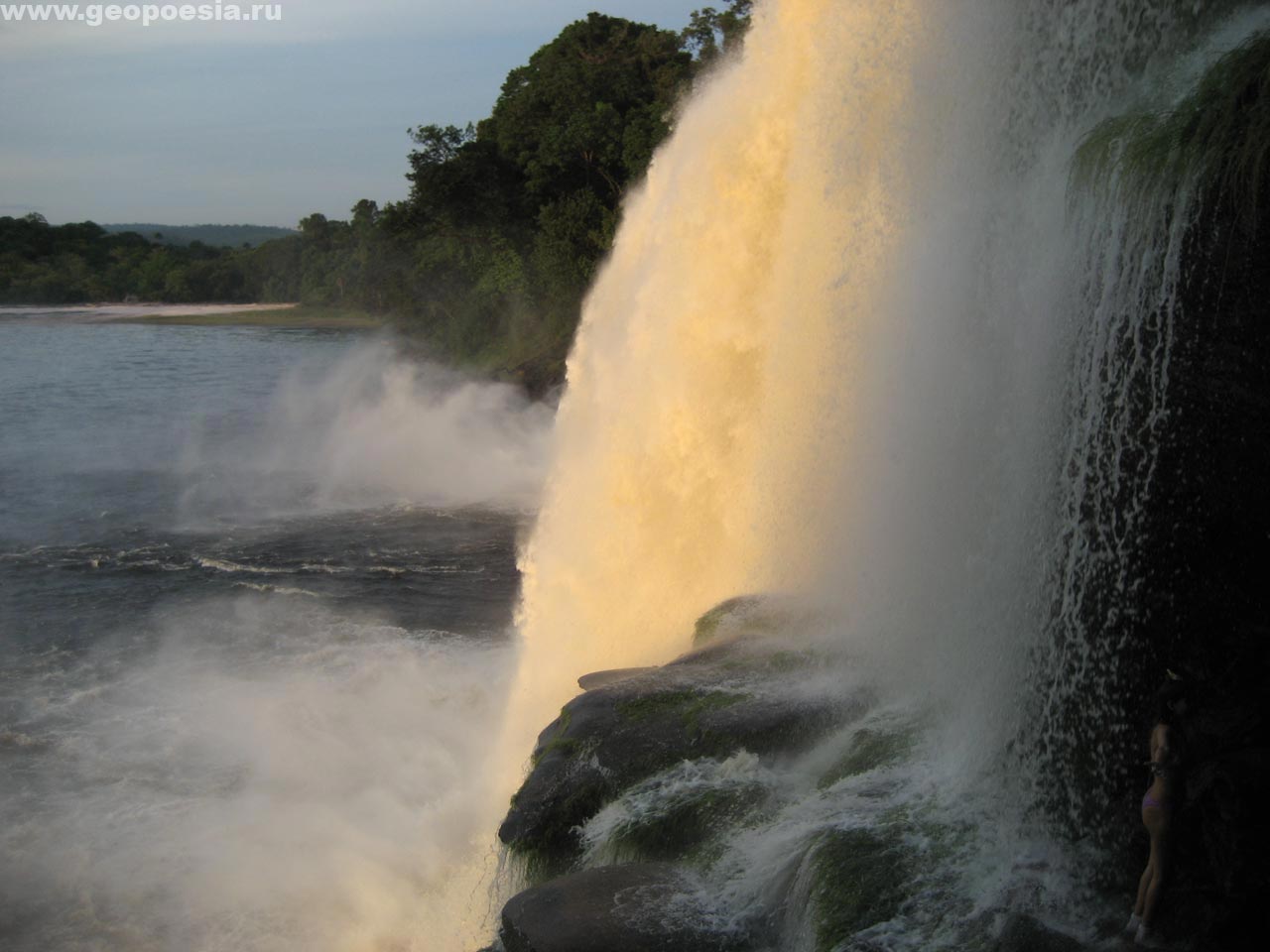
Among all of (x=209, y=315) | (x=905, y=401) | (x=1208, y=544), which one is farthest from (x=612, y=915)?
(x=209, y=315)

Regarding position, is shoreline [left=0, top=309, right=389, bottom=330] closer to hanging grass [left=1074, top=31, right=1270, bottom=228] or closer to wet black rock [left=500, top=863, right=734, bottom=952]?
wet black rock [left=500, top=863, right=734, bottom=952]

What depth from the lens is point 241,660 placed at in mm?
14336

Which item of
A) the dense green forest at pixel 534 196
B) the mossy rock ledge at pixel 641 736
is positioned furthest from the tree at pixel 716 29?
the mossy rock ledge at pixel 641 736

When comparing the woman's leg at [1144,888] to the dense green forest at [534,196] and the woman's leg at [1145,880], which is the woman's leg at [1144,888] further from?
the dense green forest at [534,196]

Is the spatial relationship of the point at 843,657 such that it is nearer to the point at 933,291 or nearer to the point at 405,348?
the point at 933,291

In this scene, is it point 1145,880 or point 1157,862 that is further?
point 1145,880

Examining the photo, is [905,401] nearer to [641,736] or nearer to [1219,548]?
[641,736]

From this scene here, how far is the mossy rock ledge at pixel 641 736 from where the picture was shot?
7320 mm

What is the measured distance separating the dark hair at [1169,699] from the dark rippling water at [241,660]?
597 centimetres

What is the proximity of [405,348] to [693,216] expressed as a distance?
3071cm

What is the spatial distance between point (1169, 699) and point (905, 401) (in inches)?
141

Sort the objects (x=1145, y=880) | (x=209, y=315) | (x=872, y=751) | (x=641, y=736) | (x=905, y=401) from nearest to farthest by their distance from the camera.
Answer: (x=1145, y=880), (x=872, y=751), (x=641, y=736), (x=905, y=401), (x=209, y=315)

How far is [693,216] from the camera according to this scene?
12836 millimetres

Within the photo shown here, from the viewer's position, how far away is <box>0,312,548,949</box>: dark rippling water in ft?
31.4
